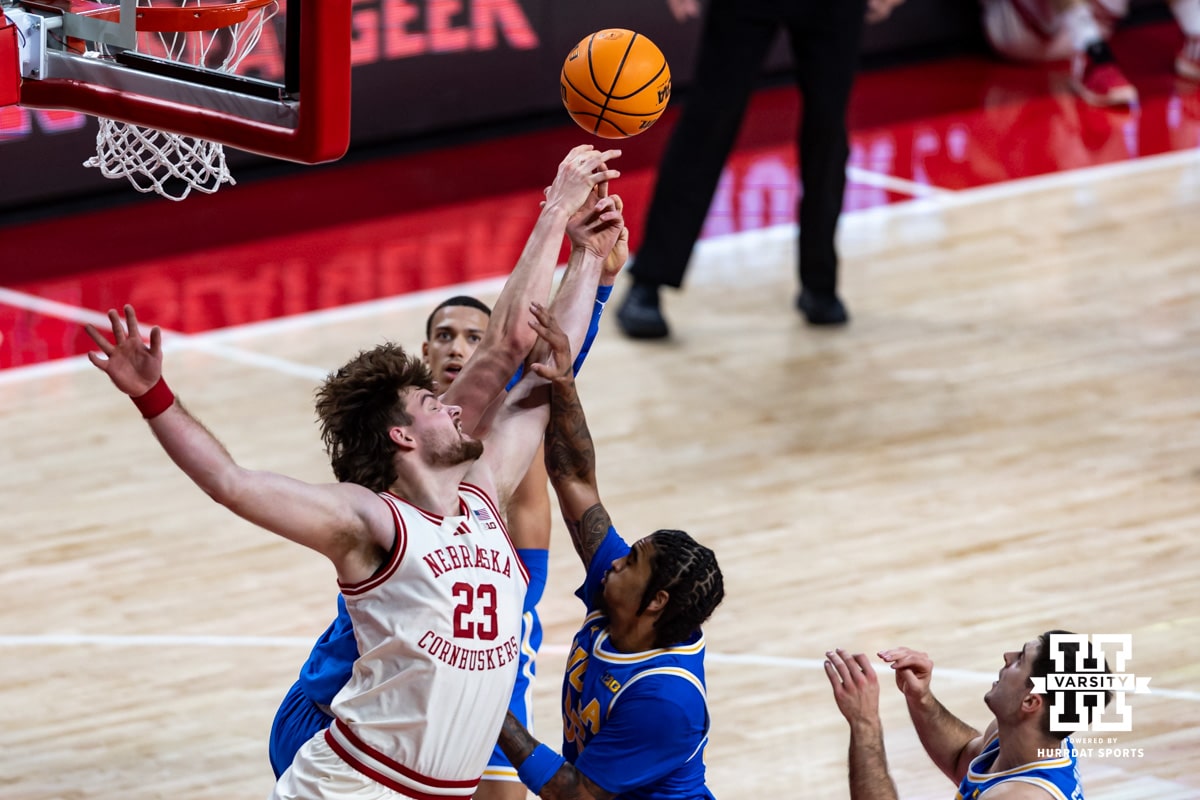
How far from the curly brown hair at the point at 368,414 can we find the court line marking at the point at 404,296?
4622 mm

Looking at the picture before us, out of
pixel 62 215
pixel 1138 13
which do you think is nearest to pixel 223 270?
pixel 62 215

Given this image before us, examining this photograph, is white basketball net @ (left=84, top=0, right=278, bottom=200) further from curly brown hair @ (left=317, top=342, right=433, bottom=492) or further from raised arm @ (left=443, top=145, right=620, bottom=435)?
curly brown hair @ (left=317, top=342, right=433, bottom=492)

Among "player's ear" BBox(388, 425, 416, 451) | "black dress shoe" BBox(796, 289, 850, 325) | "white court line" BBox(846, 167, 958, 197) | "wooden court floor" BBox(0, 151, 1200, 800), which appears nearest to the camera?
"player's ear" BBox(388, 425, 416, 451)

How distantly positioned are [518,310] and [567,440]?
1.31 ft

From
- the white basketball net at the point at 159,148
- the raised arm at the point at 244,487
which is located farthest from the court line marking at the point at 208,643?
the raised arm at the point at 244,487

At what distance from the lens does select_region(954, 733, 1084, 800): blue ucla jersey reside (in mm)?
4258

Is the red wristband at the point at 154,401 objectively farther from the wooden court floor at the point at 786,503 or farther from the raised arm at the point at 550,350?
the wooden court floor at the point at 786,503

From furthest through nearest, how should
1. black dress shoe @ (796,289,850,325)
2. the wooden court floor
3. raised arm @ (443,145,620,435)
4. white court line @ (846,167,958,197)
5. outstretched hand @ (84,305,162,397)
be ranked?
white court line @ (846,167,958,197), black dress shoe @ (796,289,850,325), the wooden court floor, raised arm @ (443,145,620,435), outstretched hand @ (84,305,162,397)

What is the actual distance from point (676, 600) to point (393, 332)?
496 cm

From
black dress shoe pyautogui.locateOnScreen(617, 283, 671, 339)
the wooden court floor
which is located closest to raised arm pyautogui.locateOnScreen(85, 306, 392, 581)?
A: the wooden court floor

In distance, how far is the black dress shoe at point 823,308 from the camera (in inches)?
366

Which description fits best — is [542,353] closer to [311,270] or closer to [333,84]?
[333,84]

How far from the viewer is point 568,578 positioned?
22.9ft

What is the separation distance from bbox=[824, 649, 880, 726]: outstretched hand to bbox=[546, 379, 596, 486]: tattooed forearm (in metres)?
0.88
